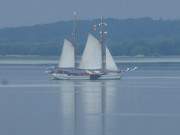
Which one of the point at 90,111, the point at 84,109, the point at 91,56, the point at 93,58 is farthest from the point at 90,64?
the point at 90,111

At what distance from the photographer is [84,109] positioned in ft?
102

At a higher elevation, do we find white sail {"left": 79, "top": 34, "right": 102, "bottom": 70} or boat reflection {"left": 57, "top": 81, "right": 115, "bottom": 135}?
white sail {"left": 79, "top": 34, "right": 102, "bottom": 70}

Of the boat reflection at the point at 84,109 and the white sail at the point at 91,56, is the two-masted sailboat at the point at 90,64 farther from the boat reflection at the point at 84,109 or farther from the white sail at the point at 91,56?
the boat reflection at the point at 84,109

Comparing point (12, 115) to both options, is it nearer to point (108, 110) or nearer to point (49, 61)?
point (108, 110)

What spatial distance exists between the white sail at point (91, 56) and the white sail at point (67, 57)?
59cm

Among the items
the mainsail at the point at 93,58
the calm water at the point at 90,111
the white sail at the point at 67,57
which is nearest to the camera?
the calm water at the point at 90,111

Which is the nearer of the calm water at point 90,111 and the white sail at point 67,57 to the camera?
the calm water at point 90,111

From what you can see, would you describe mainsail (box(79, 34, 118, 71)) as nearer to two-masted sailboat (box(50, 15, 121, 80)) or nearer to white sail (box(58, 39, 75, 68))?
two-masted sailboat (box(50, 15, 121, 80))

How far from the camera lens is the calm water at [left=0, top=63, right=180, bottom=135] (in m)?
25.5

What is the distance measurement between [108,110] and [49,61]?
6186 centimetres

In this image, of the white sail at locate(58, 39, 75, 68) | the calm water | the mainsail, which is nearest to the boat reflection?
the calm water

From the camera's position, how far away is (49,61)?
92.6 m

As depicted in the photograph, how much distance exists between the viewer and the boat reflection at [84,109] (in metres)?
25.5

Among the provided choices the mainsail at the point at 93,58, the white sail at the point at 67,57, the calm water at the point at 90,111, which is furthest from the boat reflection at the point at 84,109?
the white sail at the point at 67,57
